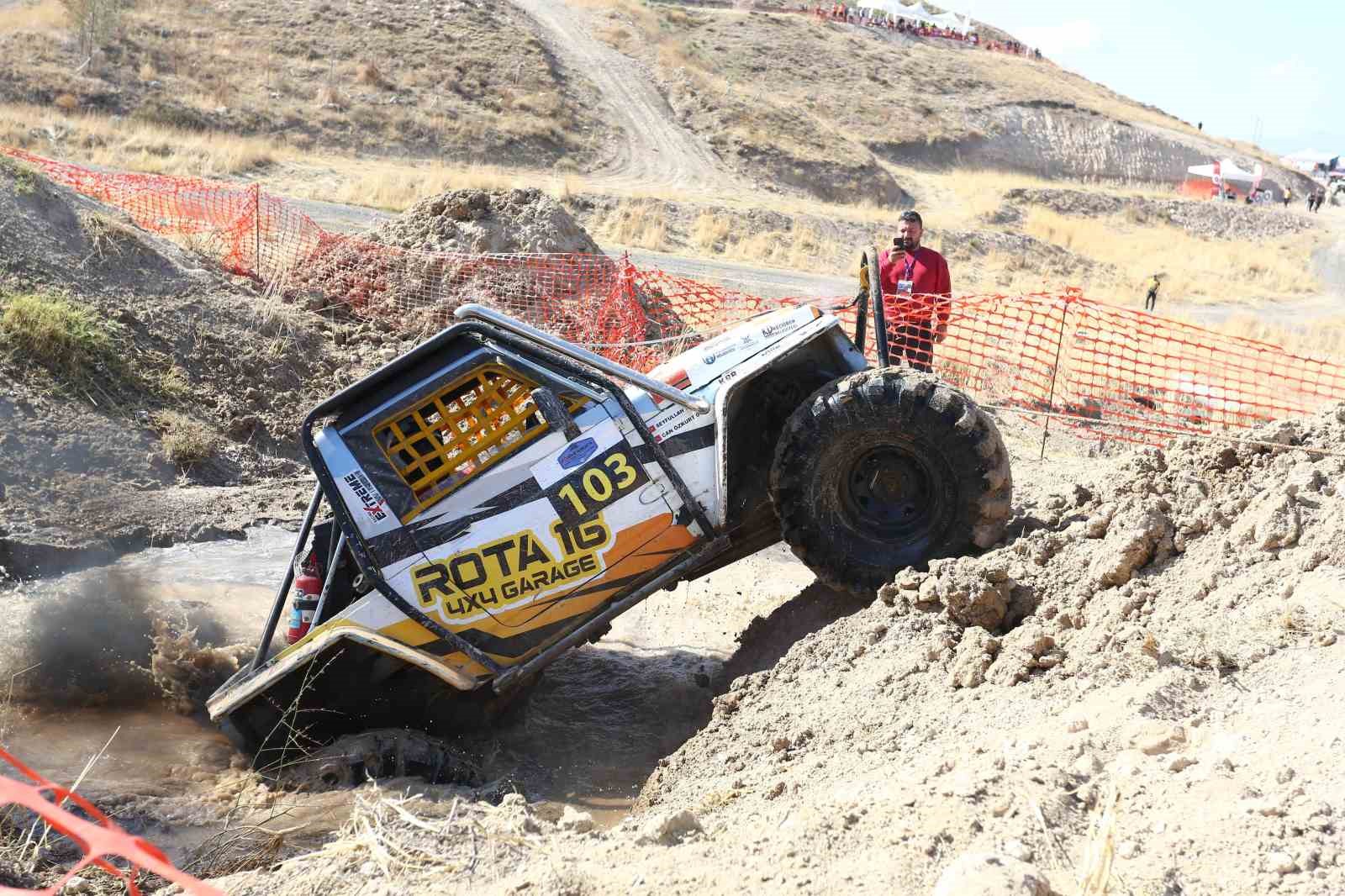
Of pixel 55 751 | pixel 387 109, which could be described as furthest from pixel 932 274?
pixel 387 109

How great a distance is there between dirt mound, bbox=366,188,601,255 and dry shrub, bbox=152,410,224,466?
4.39 m

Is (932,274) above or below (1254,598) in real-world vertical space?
above

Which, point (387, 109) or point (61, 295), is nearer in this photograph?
point (61, 295)

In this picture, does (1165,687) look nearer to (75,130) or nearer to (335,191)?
(335,191)

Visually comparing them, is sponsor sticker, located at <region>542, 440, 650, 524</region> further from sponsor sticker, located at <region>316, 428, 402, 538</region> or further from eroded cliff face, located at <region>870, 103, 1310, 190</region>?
eroded cliff face, located at <region>870, 103, 1310, 190</region>

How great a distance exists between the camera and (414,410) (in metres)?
5.18

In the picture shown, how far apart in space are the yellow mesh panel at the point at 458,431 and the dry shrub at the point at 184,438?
4.97m

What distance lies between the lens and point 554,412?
516cm

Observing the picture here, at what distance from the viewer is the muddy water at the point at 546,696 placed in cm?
544

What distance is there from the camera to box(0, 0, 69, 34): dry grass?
3706 cm

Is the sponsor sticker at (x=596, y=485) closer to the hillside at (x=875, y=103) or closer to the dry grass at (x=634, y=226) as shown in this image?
the dry grass at (x=634, y=226)

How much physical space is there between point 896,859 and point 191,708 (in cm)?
433

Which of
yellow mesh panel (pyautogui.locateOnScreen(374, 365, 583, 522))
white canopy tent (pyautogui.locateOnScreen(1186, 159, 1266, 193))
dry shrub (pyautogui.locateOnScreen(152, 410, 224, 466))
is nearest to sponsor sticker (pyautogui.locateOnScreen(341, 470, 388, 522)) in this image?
yellow mesh panel (pyautogui.locateOnScreen(374, 365, 583, 522))

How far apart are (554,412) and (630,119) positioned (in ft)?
136
